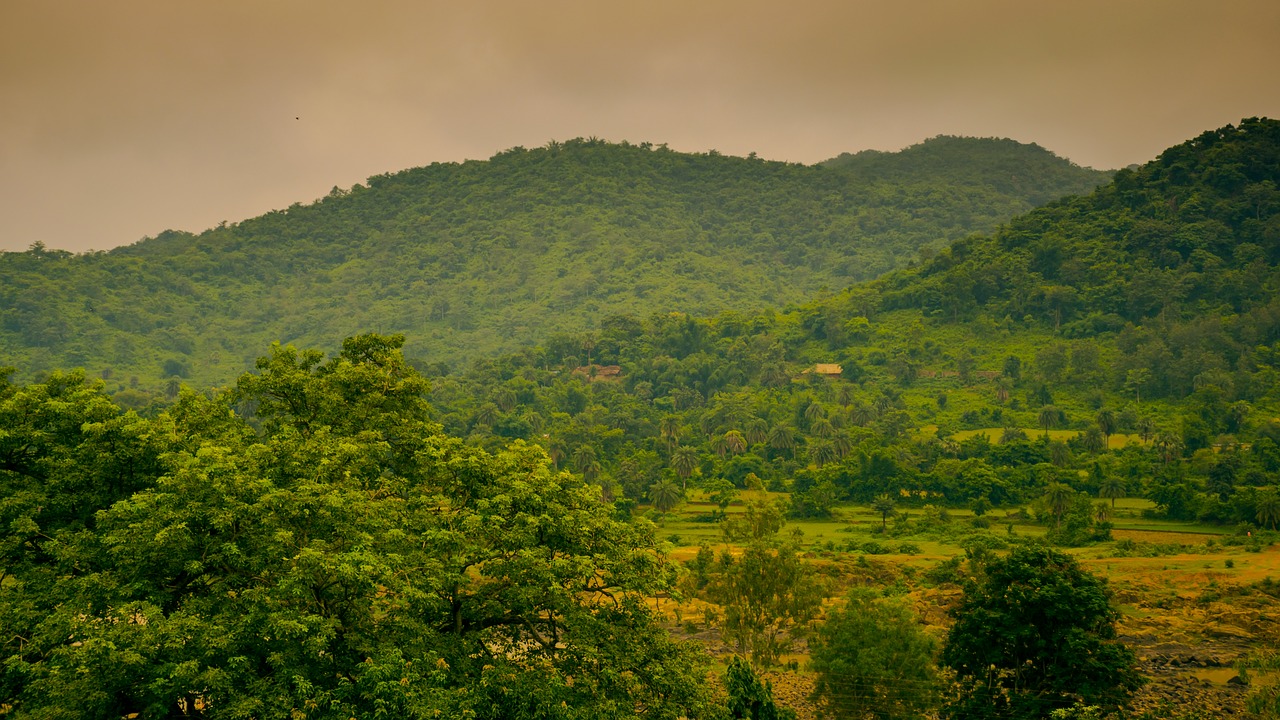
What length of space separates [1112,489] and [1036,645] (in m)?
36.4

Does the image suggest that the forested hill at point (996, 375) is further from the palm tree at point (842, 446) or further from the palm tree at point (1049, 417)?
the palm tree at point (1049, 417)

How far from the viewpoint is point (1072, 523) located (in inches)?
1927

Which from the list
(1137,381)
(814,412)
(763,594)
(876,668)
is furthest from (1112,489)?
(876,668)

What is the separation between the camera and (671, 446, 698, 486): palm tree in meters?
65.5

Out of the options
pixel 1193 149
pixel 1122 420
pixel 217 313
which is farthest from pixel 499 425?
pixel 217 313

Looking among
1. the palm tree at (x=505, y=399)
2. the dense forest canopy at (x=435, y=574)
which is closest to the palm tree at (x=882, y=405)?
the dense forest canopy at (x=435, y=574)

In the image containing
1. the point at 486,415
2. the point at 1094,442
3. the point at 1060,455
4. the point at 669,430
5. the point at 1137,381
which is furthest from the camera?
the point at 486,415

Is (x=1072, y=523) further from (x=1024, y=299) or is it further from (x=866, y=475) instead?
(x=1024, y=299)

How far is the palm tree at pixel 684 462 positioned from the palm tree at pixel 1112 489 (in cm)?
2521

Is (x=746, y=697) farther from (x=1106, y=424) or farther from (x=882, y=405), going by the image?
(x=882, y=405)

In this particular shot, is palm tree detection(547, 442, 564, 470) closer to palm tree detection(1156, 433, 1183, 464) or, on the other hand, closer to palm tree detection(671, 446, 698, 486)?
palm tree detection(671, 446, 698, 486)

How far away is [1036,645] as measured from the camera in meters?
22.7

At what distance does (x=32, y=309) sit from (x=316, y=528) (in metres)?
145

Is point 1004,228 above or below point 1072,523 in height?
above
